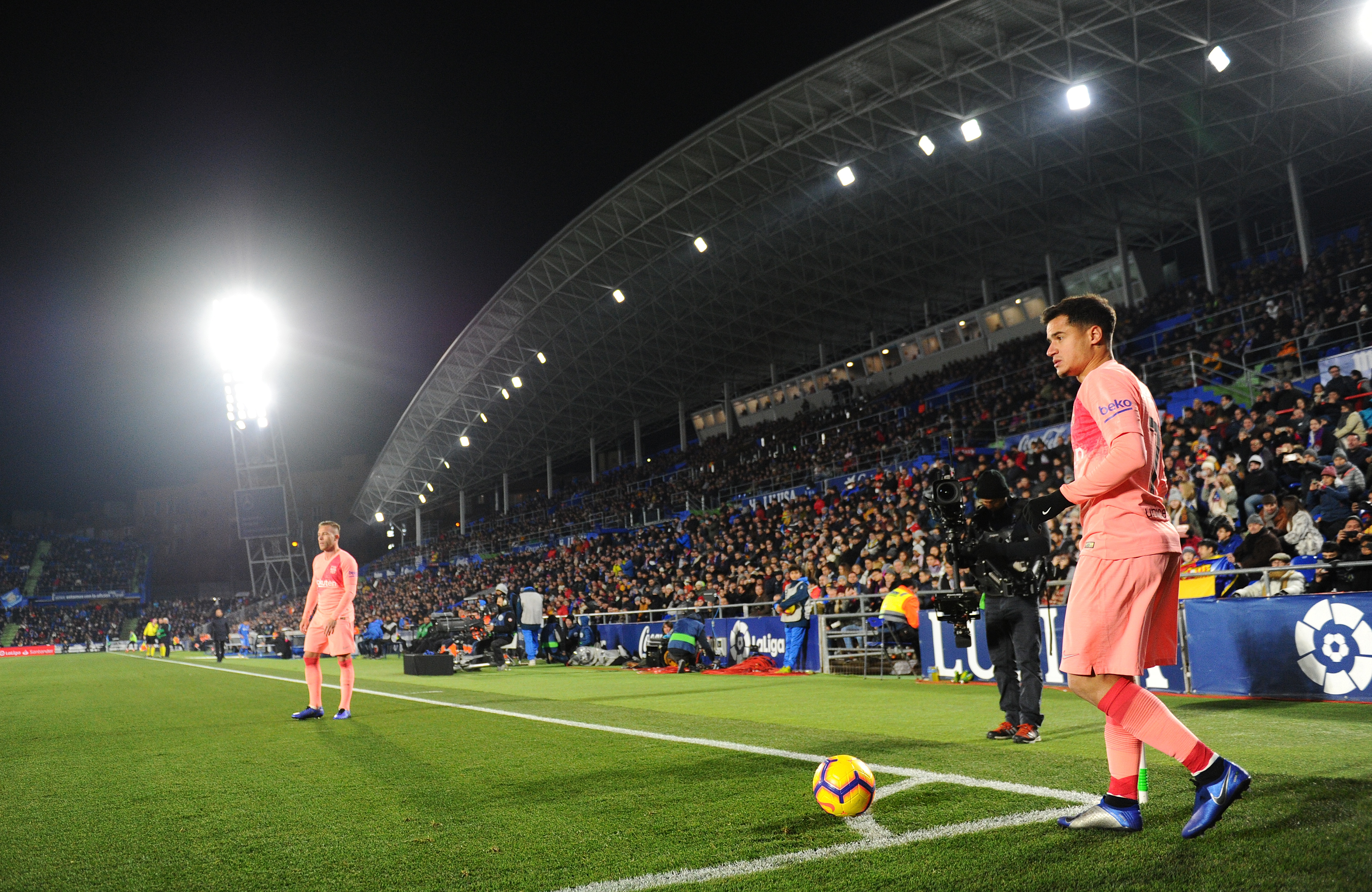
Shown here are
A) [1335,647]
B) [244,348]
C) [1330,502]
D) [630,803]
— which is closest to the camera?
[630,803]

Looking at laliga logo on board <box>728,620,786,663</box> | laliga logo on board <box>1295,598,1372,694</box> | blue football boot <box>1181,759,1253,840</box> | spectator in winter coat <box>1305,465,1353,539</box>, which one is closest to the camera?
blue football boot <box>1181,759,1253,840</box>

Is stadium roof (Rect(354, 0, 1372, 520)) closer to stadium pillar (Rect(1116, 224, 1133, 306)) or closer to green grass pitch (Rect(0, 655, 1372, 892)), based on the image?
stadium pillar (Rect(1116, 224, 1133, 306))

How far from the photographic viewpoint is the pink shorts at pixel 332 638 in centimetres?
891

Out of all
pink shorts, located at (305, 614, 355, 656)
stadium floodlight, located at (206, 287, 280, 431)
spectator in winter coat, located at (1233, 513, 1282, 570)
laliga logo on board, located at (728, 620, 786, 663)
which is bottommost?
laliga logo on board, located at (728, 620, 786, 663)

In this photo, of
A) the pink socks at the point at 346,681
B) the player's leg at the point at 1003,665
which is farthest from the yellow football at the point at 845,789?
the pink socks at the point at 346,681

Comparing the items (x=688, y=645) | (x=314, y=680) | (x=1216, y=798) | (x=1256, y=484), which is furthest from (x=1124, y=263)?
(x=1216, y=798)

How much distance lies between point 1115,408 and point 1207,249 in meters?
28.9

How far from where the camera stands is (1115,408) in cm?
339

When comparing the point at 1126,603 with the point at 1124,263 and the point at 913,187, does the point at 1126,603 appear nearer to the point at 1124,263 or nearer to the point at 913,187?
the point at 913,187

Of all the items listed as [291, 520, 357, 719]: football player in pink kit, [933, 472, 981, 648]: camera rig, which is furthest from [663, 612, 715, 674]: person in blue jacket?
[933, 472, 981, 648]: camera rig

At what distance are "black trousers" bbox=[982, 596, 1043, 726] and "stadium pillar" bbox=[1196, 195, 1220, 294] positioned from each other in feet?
82.0

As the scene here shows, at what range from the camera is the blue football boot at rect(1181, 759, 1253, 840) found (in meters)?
3.14

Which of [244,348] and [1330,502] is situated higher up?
[244,348]

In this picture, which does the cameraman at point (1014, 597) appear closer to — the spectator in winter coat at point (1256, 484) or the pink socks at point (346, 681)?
the pink socks at point (346, 681)
